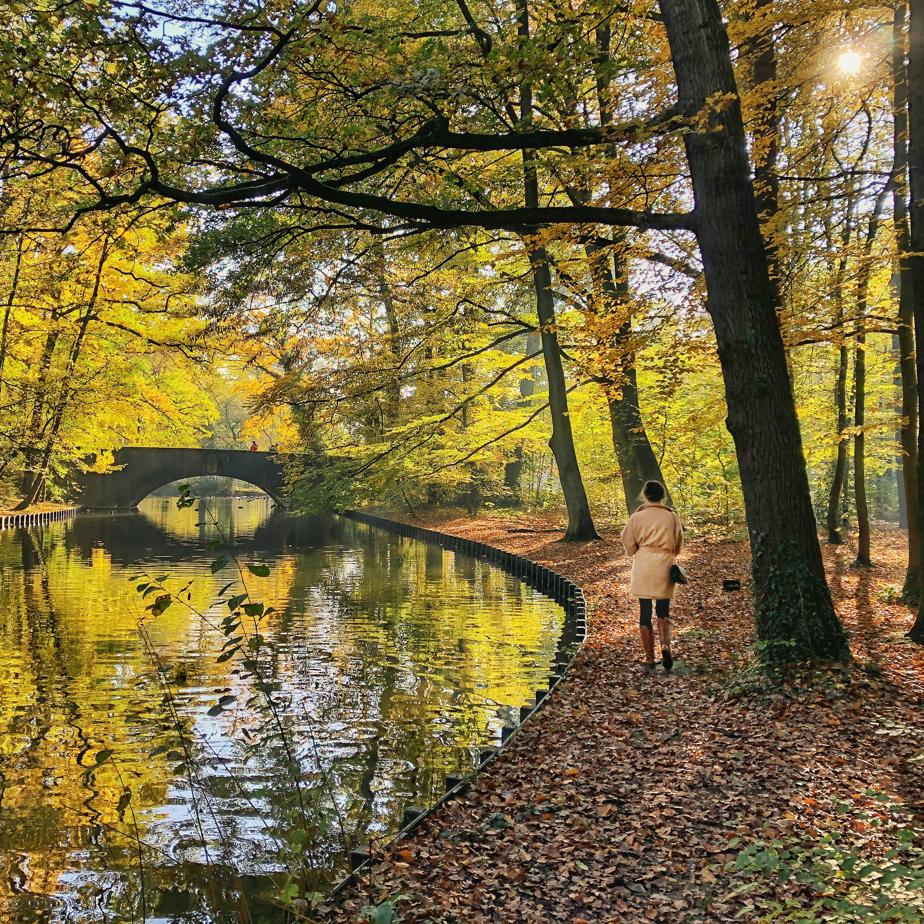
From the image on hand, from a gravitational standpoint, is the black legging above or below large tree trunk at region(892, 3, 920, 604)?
below

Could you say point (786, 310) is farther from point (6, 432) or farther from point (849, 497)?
point (6, 432)

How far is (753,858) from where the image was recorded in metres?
3.42

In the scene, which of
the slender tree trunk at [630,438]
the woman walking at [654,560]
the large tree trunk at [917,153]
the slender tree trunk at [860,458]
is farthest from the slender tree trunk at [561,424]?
the large tree trunk at [917,153]

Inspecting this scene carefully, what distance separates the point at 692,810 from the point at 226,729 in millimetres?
4413

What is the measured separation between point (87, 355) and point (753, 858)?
2612 cm

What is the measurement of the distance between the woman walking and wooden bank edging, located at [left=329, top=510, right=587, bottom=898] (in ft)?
3.06

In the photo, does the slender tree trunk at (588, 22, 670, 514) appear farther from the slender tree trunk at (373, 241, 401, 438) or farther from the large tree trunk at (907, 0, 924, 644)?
the large tree trunk at (907, 0, 924, 644)

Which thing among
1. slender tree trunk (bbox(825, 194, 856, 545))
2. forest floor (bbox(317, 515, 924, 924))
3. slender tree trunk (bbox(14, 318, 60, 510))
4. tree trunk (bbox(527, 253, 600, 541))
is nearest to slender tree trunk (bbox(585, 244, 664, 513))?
tree trunk (bbox(527, 253, 600, 541))

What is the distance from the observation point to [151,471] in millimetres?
37906

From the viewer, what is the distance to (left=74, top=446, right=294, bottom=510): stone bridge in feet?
122

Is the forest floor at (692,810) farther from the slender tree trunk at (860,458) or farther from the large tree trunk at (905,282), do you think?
the slender tree trunk at (860,458)

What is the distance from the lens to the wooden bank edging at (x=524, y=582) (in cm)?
412

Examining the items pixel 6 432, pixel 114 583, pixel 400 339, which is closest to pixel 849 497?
pixel 400 339

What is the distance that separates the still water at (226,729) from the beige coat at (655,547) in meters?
1.70
